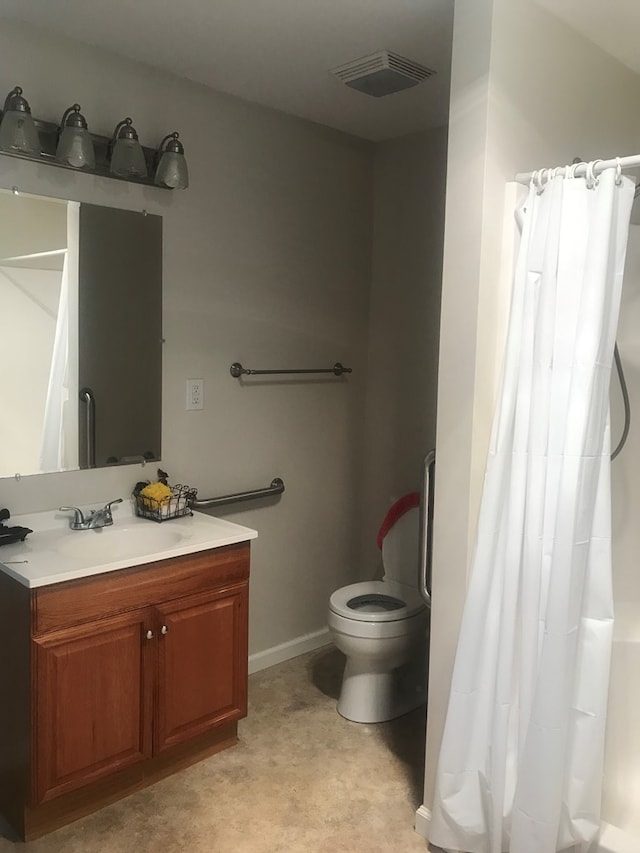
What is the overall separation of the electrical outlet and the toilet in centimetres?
90

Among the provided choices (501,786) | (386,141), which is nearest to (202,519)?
(501,786)

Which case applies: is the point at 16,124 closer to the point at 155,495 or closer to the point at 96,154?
the point at 96,154

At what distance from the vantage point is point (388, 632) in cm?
277

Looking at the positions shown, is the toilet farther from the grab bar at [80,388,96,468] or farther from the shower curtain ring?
the shower curtain ring

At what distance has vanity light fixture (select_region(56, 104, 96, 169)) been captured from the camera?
2.36 meters

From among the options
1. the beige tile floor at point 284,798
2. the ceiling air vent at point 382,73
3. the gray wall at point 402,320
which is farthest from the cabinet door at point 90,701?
the ceiling air vent at point 382,73

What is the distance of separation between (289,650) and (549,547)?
1.85 meters

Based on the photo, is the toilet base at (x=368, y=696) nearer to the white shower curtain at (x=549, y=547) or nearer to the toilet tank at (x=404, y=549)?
the toilet tank at (x=404, y=549)

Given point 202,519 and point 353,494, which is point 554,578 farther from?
point 353,494

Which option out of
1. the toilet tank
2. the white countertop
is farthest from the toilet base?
the white countertop

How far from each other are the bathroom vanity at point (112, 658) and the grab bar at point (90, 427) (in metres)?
0.23

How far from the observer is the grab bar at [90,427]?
8.55 feet

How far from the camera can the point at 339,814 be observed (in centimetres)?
232

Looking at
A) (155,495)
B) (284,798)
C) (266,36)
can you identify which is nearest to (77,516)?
(155,495)
